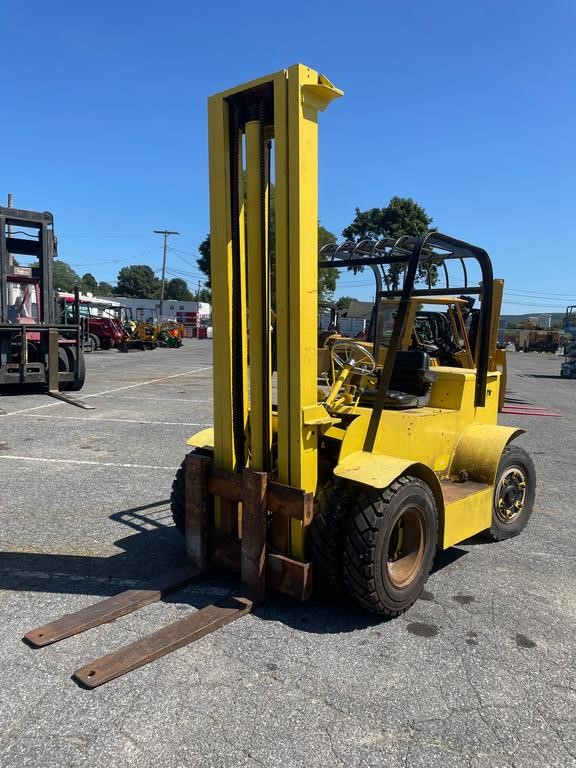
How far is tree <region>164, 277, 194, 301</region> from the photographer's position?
11994 cm

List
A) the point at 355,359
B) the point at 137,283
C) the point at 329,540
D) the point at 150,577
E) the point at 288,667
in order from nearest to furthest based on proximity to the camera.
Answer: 1. the point at 288,667
2. the point at 329,540
3. the point at 150,577
4. the point at 355,359
5. the point at 137,283

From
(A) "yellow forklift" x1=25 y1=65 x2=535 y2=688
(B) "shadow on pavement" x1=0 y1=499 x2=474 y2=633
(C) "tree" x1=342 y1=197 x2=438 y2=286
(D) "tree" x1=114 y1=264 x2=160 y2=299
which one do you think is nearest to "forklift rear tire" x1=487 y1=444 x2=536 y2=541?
(B) "shadow on pavement" x1=0 y1=499 x2=474 y2=633

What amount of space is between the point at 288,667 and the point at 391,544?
3.76 ft

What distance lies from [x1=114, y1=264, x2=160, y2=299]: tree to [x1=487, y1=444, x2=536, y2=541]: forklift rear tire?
116 metres

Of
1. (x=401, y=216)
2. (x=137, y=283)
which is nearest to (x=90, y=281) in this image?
(x=137, y=283)

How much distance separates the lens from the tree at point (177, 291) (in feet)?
393

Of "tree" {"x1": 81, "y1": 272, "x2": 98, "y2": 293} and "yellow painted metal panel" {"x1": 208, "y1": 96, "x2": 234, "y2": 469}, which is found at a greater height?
"tree" {"x1": 81, "y1": 272, "x2": 98, "y2": 293}

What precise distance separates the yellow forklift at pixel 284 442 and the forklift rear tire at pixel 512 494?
87 cm

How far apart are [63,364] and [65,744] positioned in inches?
462

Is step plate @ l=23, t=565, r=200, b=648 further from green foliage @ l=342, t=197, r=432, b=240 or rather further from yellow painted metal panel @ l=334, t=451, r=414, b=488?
green foliage @ l=342, t=197, r=432, b=240

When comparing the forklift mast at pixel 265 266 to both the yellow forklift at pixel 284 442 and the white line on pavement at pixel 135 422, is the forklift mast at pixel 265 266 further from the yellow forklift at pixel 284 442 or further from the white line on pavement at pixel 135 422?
the white line on pavement at pixel 135 422

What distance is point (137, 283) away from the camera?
386ft

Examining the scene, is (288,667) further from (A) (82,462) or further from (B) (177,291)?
(B) (177,291)

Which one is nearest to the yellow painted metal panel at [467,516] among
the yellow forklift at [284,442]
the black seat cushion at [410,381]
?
the yellow forklift at [284,442]
